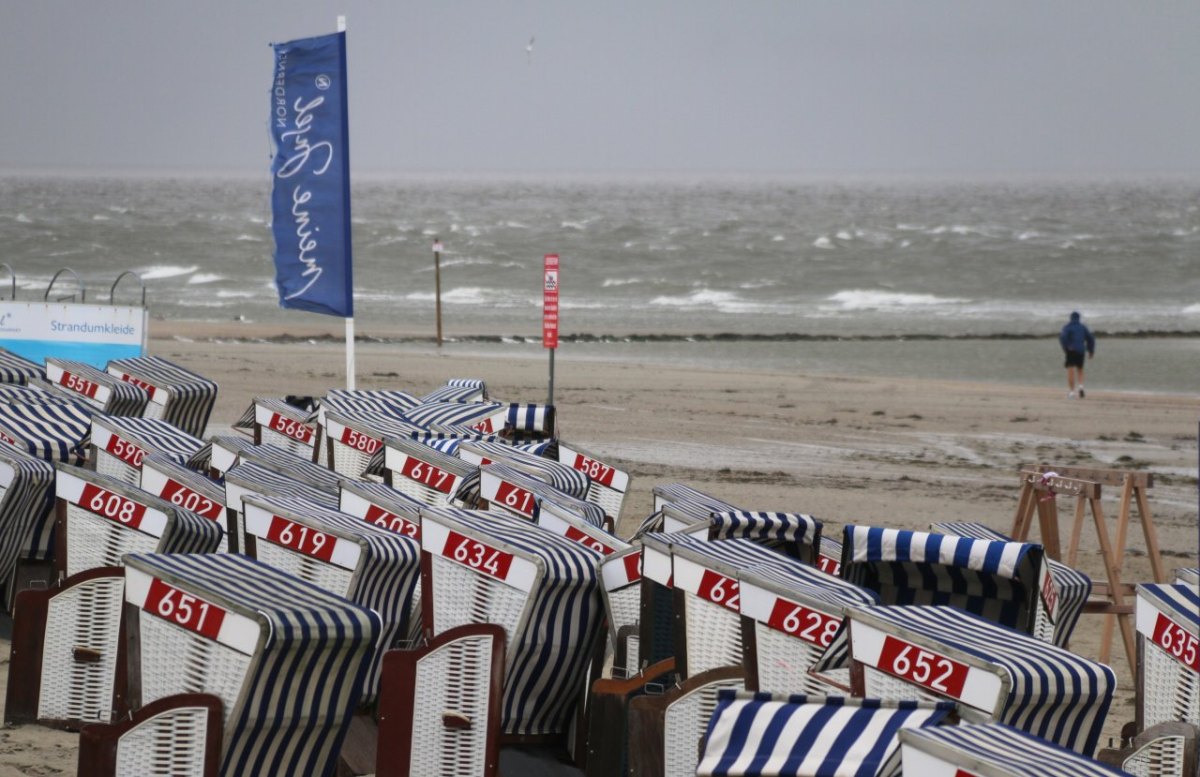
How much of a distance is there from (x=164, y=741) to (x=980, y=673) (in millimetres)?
2224

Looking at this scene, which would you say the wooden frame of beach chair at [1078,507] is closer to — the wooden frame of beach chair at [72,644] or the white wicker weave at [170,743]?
the wooden frame of beach chair at [72,644]

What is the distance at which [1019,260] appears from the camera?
68500mm

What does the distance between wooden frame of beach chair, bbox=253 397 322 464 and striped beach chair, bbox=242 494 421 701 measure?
4.01 meters

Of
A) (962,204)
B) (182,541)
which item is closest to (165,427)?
(182,541)

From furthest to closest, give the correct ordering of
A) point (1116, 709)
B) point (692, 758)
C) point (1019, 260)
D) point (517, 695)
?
1. point (1019, 260)
2. point (1116, 709)
3. point (517, 695)
4. point (692, 758)

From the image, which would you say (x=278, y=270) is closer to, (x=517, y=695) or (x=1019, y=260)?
(x=517, y=695)

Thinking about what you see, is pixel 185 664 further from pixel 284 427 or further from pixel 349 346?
pixel 349 346

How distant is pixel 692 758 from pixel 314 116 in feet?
26.0

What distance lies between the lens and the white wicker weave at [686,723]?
16.2ft

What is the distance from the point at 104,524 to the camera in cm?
609

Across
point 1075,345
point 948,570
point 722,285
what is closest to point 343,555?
point 948,570

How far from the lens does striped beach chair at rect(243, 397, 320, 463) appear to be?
966 cm

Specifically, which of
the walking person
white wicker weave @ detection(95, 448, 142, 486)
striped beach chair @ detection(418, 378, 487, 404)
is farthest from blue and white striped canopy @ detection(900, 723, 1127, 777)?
the walking person

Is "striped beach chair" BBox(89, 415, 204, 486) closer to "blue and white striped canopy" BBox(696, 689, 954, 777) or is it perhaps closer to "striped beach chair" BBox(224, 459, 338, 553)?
"striped beach chair" BBox(224, 459, 338, 553)
